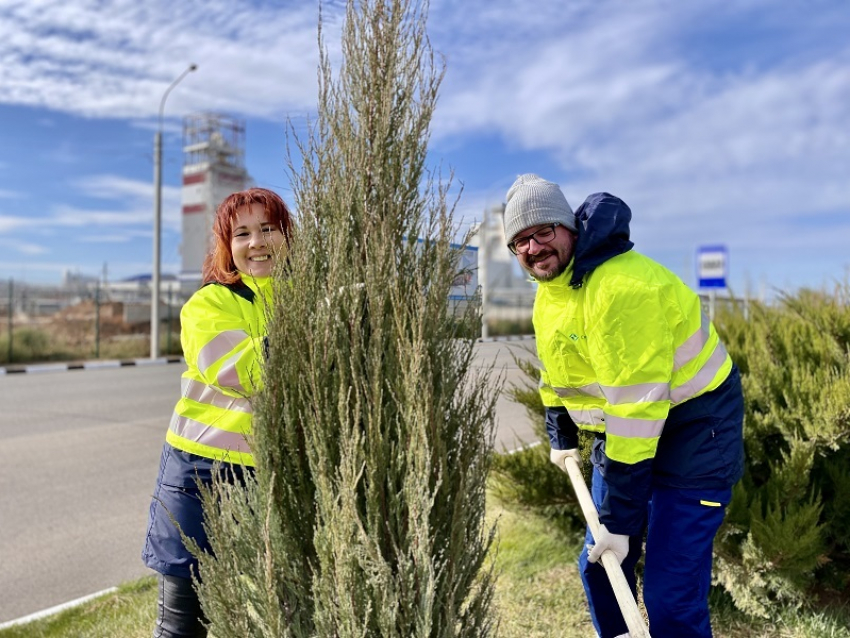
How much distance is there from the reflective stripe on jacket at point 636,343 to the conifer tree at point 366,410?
0.51 metres

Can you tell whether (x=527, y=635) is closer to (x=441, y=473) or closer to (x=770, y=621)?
(x=770, y=621)

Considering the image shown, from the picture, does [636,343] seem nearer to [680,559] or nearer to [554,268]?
[554,268]

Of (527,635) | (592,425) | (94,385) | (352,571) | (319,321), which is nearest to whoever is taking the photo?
(352,571)

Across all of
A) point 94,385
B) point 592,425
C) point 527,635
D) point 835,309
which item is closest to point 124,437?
point 94,385

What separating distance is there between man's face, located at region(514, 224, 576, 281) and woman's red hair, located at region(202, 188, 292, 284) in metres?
0.88

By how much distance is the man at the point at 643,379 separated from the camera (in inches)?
85.2

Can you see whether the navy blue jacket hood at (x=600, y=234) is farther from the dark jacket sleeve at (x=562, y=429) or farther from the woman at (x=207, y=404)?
the woman at (x=207, y=404)

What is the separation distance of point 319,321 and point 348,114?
2.03 ft

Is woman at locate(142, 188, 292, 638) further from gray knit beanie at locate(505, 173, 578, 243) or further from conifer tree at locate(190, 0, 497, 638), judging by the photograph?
gray knit beanie at locate(505, 173, 578, 243)

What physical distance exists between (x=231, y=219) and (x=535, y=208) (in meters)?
1.11

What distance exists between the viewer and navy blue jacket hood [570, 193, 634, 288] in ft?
7.54

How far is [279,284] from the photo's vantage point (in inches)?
73.5

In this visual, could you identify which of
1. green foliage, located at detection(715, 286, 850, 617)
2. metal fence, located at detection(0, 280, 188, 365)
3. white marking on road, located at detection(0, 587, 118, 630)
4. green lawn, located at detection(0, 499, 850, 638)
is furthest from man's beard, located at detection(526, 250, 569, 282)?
metal fence, located at detection(0, 280, 188, 365)

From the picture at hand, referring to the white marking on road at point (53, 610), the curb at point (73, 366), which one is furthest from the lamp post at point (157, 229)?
the white marking on road at point (53, 610)
